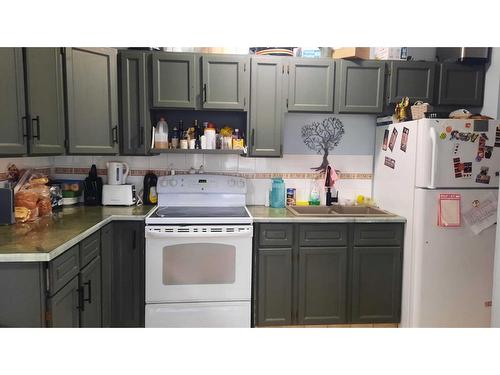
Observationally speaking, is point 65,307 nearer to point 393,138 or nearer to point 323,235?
point 323,235

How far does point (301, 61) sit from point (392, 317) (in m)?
2.08

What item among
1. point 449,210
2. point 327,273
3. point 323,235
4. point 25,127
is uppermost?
point 25,127

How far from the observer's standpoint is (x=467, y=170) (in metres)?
2.37

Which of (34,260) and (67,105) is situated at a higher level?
(67,105)

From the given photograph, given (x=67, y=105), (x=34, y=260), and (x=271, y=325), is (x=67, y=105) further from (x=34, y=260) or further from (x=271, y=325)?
(x=271, y=325)

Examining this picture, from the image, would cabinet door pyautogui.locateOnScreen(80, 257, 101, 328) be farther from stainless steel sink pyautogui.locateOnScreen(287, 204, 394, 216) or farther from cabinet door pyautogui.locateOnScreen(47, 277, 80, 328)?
stainless steel sink pyautogui.locateOnScreen(287, 204, 394, 216)

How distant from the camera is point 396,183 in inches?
107

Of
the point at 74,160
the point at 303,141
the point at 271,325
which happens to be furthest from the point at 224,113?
the point at 271,325

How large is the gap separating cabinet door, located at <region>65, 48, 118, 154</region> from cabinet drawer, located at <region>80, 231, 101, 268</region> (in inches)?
28.2

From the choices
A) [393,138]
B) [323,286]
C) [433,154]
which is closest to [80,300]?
[323,286]

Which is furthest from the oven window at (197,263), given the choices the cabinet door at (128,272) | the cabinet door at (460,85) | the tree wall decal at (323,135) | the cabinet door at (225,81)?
the cabinet door at (460,85)

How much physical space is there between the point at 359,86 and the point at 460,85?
0.82m

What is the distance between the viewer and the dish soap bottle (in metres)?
3.16

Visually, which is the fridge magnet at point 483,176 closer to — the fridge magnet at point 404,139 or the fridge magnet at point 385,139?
the fridge magnet at point 404,139
